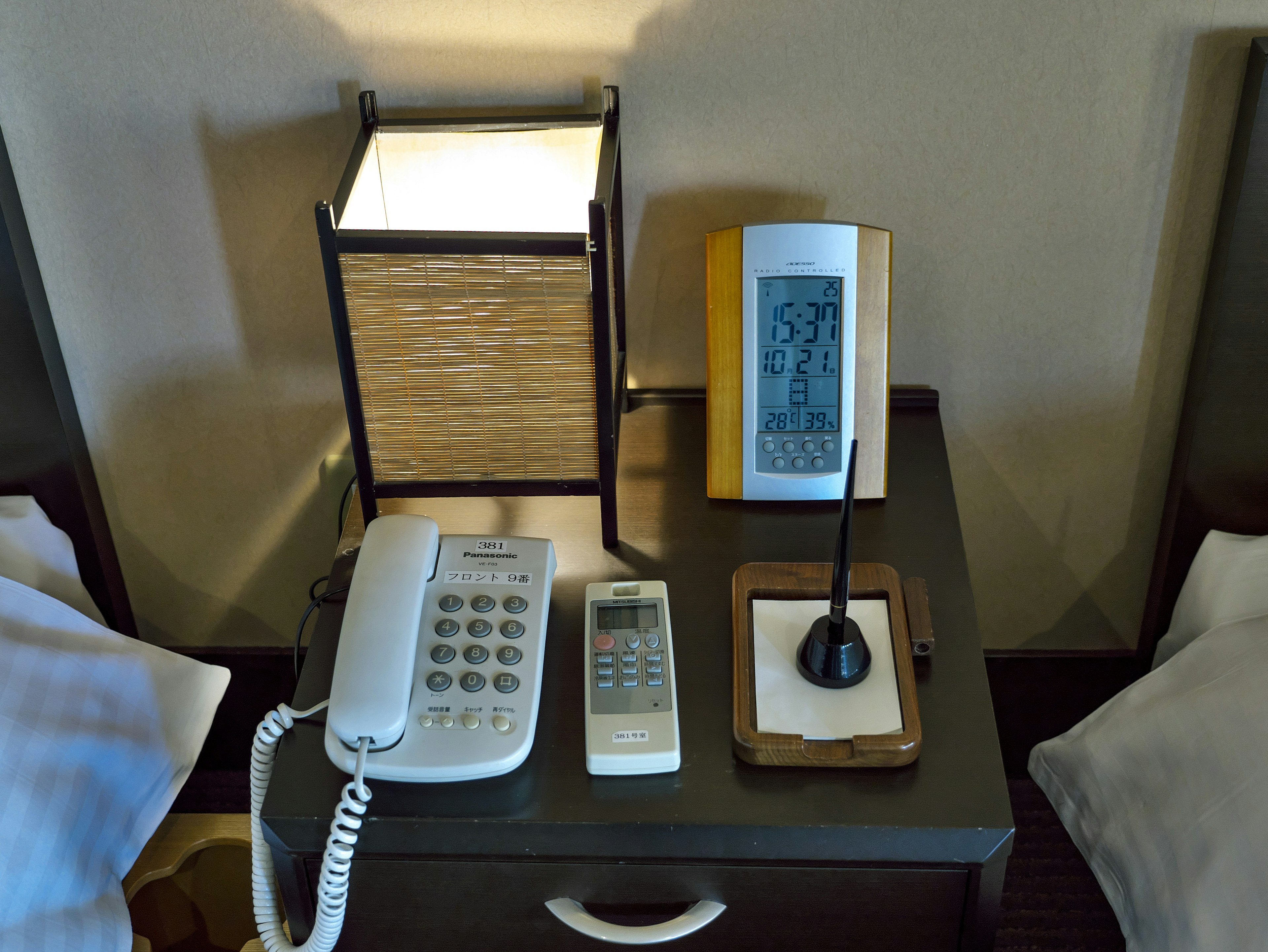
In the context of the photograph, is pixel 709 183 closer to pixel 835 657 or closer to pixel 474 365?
pixel 474 365

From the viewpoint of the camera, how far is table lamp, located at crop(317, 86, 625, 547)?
0.79 meters

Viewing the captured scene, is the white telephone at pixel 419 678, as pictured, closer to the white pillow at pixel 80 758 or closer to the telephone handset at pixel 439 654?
the telephone handset at pixel 439 654

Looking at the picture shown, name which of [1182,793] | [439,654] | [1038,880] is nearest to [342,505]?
[439,654]

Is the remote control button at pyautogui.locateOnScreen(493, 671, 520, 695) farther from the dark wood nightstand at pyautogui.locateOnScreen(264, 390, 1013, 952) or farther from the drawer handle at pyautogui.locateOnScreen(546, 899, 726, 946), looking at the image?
the drawer handle at pyautogui.locateOnScreen(546, 899, 726, 946)

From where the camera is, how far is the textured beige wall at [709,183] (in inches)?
36.6

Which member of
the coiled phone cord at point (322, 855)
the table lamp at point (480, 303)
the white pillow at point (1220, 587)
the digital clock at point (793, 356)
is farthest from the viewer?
the white pillow at point (1220, 587)

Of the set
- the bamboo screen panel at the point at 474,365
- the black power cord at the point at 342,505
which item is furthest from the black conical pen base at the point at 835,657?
the black power cord at the point at 342,505

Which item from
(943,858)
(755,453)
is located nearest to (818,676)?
(943,858)

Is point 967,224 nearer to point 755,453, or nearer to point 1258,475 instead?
point 755,453

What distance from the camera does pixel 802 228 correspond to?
0.90 m

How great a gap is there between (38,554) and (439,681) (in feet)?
2.23

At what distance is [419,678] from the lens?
2.43 ft

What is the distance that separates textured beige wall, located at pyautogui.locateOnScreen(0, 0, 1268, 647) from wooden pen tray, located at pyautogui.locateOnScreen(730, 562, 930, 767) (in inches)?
13.2

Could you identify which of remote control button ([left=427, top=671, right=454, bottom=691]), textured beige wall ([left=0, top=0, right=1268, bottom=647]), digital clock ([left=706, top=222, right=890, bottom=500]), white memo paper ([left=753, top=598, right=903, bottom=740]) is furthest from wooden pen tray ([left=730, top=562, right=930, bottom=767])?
textured beige wall ([left=0, top=0, right=1268, bottom=647])
